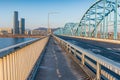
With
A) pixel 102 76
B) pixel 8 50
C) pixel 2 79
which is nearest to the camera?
pixel 2 79

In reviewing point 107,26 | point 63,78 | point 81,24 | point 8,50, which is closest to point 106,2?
point 107,26

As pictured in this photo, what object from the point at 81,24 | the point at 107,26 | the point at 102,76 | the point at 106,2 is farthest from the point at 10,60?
the point at 81,24

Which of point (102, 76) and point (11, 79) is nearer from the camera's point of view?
point (11, 79)

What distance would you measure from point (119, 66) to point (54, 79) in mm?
5390

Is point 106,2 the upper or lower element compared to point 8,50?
upper

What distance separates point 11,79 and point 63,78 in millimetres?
5755

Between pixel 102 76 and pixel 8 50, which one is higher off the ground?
pixel 8 50

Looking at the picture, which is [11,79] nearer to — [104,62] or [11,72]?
[11,72]

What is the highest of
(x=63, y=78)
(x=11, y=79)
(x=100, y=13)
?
(x=100, y=13)

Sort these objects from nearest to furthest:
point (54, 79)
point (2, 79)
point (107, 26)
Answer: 1. point (2, 79)
2. point (54, 79)
3. point (107, 26)

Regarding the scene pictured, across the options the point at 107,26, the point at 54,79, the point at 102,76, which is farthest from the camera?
the point at 107,26

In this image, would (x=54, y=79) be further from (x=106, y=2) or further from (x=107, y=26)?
(x=106, y=2)

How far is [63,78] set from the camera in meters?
13.0

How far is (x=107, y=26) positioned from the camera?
84.9m
